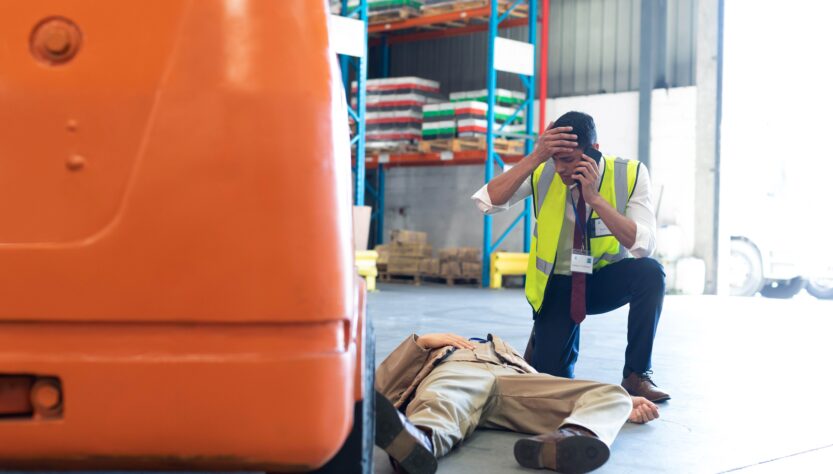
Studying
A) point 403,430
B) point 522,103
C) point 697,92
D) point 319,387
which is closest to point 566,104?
point 522,103

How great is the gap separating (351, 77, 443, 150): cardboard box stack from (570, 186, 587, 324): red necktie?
9.77m

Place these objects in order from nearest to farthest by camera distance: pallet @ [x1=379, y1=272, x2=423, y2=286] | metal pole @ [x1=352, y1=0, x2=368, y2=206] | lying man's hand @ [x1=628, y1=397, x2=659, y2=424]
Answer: lying man's hand @ [x1=628, y1=397, x2=659, y2=424], metal pole @ [x1=352, y1=0, x2=368, y2=206], pallet @ [x1=379, y1=272, x2=423, y2=286]

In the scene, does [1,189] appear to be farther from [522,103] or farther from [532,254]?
[522,103]

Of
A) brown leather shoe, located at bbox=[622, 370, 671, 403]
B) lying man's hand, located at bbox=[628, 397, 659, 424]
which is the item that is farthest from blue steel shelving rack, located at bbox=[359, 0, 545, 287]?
lying man's hand, located at bbox=[628, 397, 659, 424]

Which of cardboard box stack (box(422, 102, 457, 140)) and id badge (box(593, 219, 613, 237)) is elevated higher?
cardboard box stack (box(422, 102, 457, 140))

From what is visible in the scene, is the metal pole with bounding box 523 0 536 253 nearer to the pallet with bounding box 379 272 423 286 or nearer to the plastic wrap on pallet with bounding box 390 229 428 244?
the plastic wrap on pallet with bounding box 390 229 428 244

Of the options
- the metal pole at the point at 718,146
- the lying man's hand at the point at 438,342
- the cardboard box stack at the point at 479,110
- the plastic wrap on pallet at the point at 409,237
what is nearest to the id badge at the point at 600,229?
the lying man's hand at the point at 438,342

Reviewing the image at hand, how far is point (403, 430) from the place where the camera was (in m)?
2.45

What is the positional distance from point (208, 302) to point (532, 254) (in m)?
3.04

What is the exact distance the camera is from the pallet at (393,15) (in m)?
13.8

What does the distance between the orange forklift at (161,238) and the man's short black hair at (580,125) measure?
8.69 ft

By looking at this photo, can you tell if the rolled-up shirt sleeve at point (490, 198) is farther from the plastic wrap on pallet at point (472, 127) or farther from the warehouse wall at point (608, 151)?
the warehouse wall at point (608, 151)

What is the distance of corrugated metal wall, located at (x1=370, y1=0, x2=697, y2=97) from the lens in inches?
531

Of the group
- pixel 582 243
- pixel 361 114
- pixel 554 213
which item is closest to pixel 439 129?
pixel 361 114
